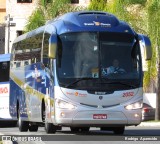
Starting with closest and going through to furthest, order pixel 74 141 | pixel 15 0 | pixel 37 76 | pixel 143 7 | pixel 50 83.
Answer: pixel 74 141
pixel 50 83
pixel 37 76
pixel 143 7
pixel 15 0

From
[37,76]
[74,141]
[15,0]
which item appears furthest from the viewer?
[15,0]

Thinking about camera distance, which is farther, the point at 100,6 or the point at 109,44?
the point at 100,6

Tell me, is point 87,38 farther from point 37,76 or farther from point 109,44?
point 37,76

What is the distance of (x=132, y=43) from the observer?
24.8m

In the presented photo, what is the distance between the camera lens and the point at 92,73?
2420cm

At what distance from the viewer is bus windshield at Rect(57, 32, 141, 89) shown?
2412 cm

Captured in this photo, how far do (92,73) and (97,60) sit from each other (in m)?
0.43

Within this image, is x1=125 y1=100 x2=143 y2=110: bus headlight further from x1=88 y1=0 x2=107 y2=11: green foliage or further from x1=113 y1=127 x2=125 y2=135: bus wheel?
x1=88 y1=0 x2=107 y2=11: green foliage

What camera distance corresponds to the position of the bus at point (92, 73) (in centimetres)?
2397

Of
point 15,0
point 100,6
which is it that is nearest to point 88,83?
point 100,6

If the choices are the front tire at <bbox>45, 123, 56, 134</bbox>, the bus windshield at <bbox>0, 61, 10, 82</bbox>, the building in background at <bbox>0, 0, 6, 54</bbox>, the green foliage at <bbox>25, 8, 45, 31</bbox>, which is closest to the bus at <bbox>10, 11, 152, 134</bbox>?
the front tire at <bbox>45, 123, 56, 134</bbox>

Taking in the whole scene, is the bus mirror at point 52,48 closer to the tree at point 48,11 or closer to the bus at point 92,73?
the bus at point 92,73

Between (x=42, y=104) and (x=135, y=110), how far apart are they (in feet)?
12.1

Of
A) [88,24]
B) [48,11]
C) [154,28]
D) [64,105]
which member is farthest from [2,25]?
[64,105]
